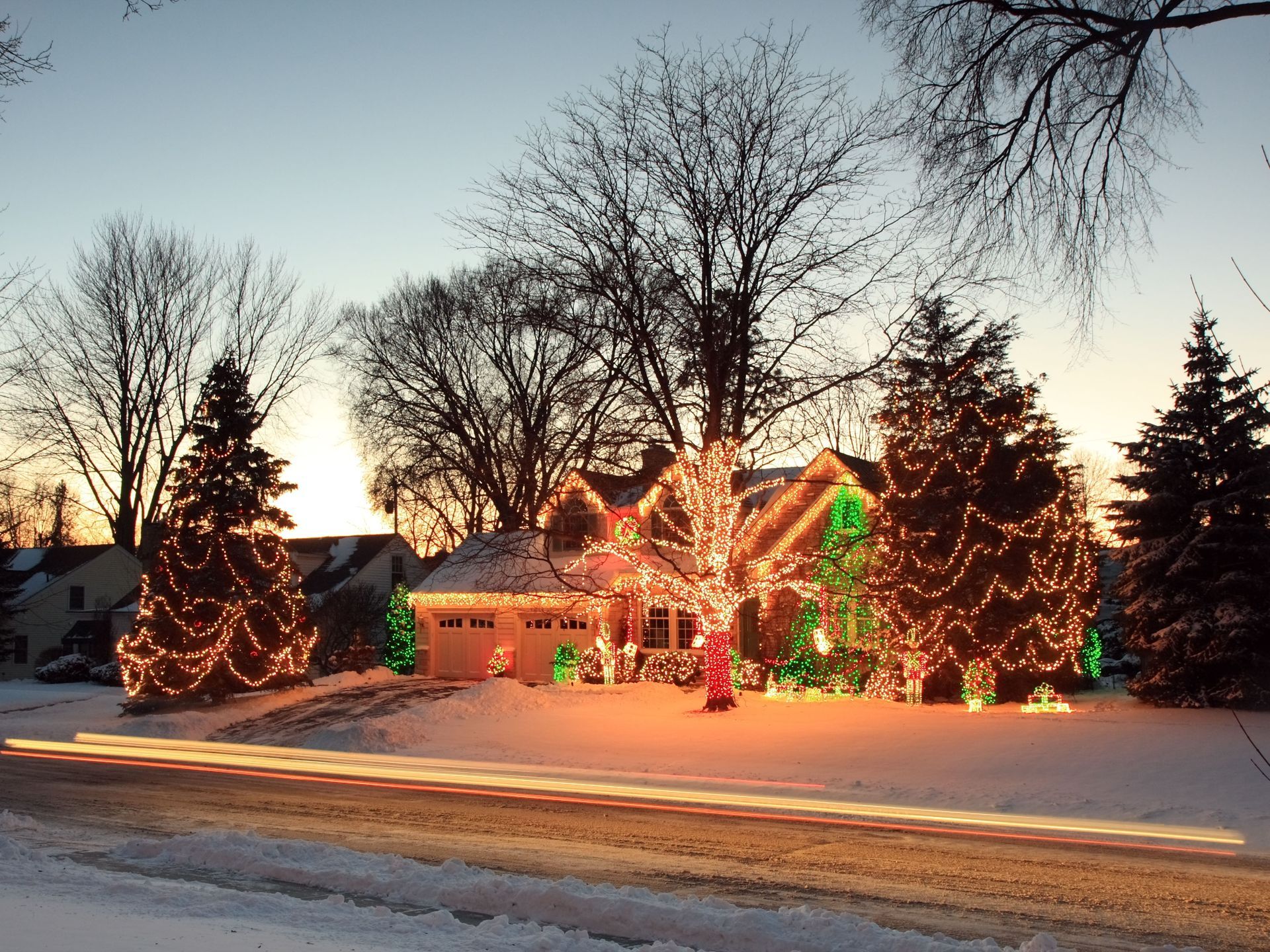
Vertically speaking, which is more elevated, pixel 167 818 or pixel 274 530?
Answer: pixel 274 530

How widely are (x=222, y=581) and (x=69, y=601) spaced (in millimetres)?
29632

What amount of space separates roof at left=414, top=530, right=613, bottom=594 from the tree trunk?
14.1 feet

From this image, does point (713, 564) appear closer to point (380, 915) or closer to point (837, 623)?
point (837, 623)

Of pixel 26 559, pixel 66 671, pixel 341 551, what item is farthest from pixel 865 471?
pixel 26 559

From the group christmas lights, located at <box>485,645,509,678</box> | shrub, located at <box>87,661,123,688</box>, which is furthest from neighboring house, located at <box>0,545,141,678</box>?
christmas lights, located at <box>485,645,509,678</box>

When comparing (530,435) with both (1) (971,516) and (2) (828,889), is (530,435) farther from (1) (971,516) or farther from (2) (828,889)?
(2) (828,889)

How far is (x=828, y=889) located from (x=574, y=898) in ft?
7.13

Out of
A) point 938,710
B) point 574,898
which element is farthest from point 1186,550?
point 574,898

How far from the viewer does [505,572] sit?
2641cm

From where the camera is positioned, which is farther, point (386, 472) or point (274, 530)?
point (386, 472)

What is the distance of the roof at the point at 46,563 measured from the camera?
5103 centimetres

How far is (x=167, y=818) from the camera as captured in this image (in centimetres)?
1228

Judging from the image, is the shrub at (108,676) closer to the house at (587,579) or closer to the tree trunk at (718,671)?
the house at (587,579)

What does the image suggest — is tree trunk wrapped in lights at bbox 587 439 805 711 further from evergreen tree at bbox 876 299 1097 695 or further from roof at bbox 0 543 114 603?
roof at bbox 0 543 114 603
